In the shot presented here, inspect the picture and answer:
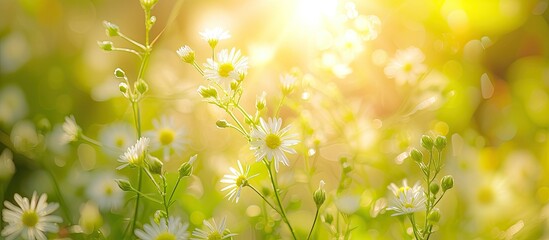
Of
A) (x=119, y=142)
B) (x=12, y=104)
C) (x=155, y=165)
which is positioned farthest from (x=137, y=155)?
(x=12, y=104)

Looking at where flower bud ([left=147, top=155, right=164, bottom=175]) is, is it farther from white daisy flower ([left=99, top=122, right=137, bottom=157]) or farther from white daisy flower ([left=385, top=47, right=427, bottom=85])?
→ white daisy flower ([left=385, top=47, right=427, bottom=85])

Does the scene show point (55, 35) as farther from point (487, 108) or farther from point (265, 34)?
point (487, 108)

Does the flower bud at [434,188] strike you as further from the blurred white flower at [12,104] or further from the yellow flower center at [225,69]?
the blurred white flower at [12,104]

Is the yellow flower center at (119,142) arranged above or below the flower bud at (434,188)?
above

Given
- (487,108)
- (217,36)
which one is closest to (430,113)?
(487,108)

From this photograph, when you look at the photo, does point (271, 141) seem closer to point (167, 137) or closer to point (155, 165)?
point (155, 165)

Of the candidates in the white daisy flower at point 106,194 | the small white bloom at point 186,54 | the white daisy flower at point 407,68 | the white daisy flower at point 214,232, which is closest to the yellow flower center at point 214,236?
the white daisy flower at point 214,232
